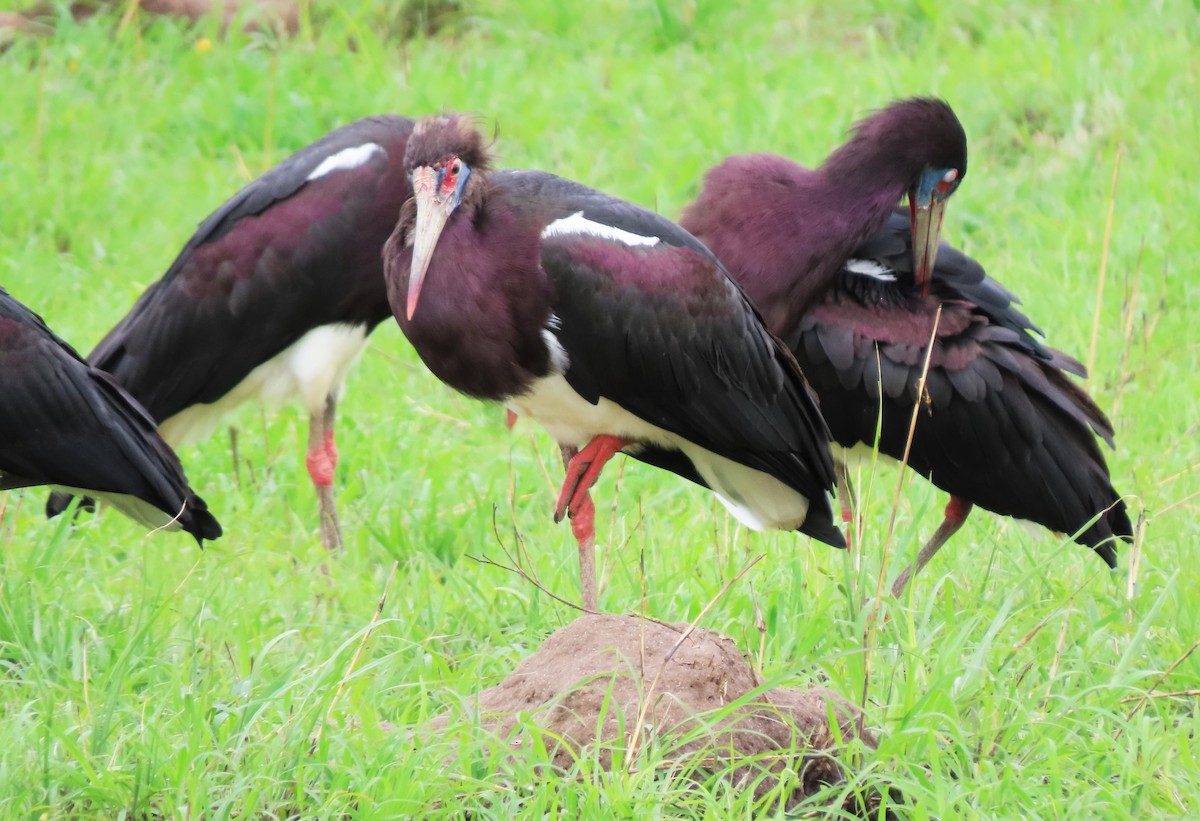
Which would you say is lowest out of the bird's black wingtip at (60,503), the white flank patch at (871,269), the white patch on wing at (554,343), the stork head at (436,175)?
the bird's black wingtip at (60,503)

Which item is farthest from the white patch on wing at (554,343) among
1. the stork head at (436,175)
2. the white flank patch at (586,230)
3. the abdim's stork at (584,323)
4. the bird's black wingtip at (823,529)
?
the bird's black wingtip at (823,529)

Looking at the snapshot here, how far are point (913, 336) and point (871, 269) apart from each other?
10.6 inches

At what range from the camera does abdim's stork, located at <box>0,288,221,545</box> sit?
3965mm

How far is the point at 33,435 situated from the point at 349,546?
1.13 m

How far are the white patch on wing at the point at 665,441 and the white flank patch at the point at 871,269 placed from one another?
70 cm

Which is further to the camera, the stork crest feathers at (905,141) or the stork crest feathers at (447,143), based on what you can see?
the stork crest feathers at (905,141)

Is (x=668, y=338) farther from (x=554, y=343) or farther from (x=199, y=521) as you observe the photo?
(x=199, y=521)

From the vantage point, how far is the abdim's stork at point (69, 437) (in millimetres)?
3965

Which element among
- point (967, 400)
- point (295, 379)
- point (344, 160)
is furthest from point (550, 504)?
point (967, 400)

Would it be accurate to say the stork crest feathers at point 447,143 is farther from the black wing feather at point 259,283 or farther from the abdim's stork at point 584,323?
the black wing feather at point 259,283

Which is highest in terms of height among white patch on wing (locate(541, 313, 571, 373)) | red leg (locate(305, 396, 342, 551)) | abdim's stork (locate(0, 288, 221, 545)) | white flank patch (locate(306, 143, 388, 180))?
white flank patch (locate(306, 143, 388, 180))

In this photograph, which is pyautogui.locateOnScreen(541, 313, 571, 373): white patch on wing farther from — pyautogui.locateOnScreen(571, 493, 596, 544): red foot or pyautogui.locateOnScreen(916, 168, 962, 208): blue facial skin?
pyautogui.locateOnScreen(916, 168, 962, 208): blue facial skin

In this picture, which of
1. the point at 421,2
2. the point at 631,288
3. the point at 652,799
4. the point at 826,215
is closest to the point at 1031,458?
the point at 826,215

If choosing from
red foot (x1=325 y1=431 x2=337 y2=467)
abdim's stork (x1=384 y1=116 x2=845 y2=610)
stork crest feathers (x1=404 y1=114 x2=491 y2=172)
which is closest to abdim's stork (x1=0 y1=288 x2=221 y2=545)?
abdim's stork (x1=384 y1=116 x2=845 y2=610)
